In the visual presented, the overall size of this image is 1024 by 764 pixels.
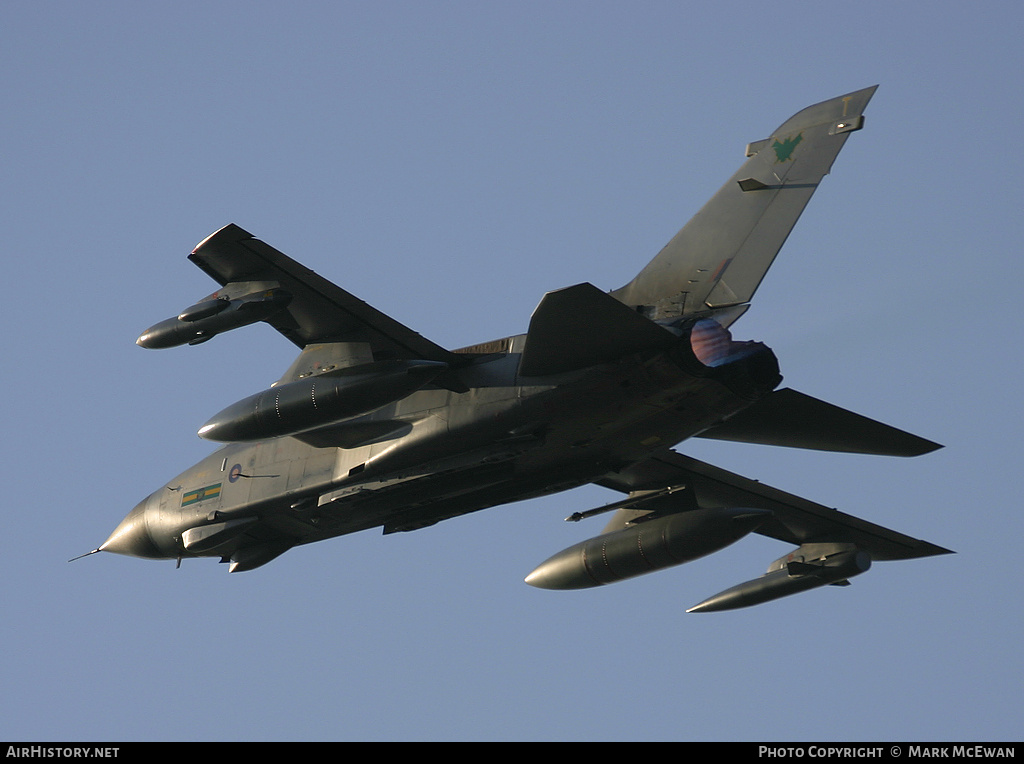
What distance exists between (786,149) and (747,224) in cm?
129

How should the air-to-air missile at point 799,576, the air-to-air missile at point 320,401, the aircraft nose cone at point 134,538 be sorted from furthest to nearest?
1. the air-to-air missile at point 799,576
2. the aircraft nose cone at point 134,538
3. the air-to-air missile at point 320,401

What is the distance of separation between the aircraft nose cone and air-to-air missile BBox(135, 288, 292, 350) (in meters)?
6.42

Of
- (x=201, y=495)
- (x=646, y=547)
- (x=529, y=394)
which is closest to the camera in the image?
(x=529, y=394)

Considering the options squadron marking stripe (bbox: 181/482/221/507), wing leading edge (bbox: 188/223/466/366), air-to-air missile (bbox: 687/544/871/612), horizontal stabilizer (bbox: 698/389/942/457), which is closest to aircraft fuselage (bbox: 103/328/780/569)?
squadron marking stripe (bbox: 181/482/221/507)

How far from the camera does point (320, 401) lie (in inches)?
790

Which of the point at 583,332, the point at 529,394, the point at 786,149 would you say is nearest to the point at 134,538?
the point at 529,394

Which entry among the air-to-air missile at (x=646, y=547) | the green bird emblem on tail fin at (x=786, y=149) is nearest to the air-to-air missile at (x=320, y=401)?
the green bird emblem on tail fin at (x=786, y=149)

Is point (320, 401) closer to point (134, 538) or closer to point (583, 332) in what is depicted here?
point (583, 332)

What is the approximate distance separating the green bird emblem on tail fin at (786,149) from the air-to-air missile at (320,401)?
18.7 ft

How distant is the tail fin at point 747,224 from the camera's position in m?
20.2

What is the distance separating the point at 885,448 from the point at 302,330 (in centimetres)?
886

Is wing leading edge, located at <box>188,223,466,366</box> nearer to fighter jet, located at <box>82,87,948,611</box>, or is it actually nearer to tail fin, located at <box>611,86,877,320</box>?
fighter jet, located at <box>82,87,948,611</box>

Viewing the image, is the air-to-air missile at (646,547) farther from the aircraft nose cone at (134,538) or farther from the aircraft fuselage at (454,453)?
the aircraft nose cone at (134,538)

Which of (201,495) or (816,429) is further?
(201,495)
